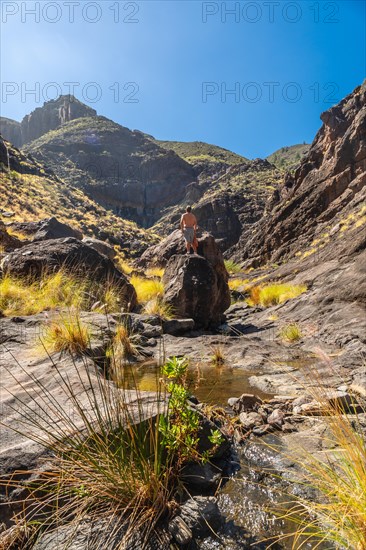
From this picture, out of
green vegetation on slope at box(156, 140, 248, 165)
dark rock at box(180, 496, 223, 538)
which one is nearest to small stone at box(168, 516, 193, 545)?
dark rock at box(180, 496, 223, 538)

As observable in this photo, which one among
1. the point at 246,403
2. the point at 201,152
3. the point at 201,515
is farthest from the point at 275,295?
the point at 201,152

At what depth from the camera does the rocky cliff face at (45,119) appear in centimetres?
12394

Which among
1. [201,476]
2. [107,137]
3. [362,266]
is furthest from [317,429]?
[107,137]

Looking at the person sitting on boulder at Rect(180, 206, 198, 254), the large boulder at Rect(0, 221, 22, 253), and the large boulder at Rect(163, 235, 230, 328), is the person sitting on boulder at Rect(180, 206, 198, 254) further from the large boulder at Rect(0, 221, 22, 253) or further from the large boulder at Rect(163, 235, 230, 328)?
the large boulder at Rect(0, 221, 22, 253)

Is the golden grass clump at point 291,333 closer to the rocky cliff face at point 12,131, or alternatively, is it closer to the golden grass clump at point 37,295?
the golden grass clump at point 37,295

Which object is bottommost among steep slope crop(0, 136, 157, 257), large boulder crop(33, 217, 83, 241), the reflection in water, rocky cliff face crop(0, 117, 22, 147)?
the reflection in water

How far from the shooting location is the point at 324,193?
27031 millimetres

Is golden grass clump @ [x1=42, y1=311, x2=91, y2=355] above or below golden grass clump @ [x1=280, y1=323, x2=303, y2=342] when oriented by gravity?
above

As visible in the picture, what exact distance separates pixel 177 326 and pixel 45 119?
14113 centimetres

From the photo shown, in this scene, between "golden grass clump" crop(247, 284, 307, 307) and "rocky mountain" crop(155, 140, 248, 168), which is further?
"rocky mountain" crop(155, 140, 248, 168)

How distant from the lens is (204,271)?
11.1 metres

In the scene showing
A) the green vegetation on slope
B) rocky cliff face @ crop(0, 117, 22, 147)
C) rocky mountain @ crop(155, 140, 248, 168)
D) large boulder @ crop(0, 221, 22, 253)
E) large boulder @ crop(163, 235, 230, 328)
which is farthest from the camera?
rocky cliff face @ crop(0, 117, 22, 147)

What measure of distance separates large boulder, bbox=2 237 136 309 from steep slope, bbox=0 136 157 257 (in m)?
18.9

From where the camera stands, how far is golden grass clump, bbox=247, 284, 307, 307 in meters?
12.7
